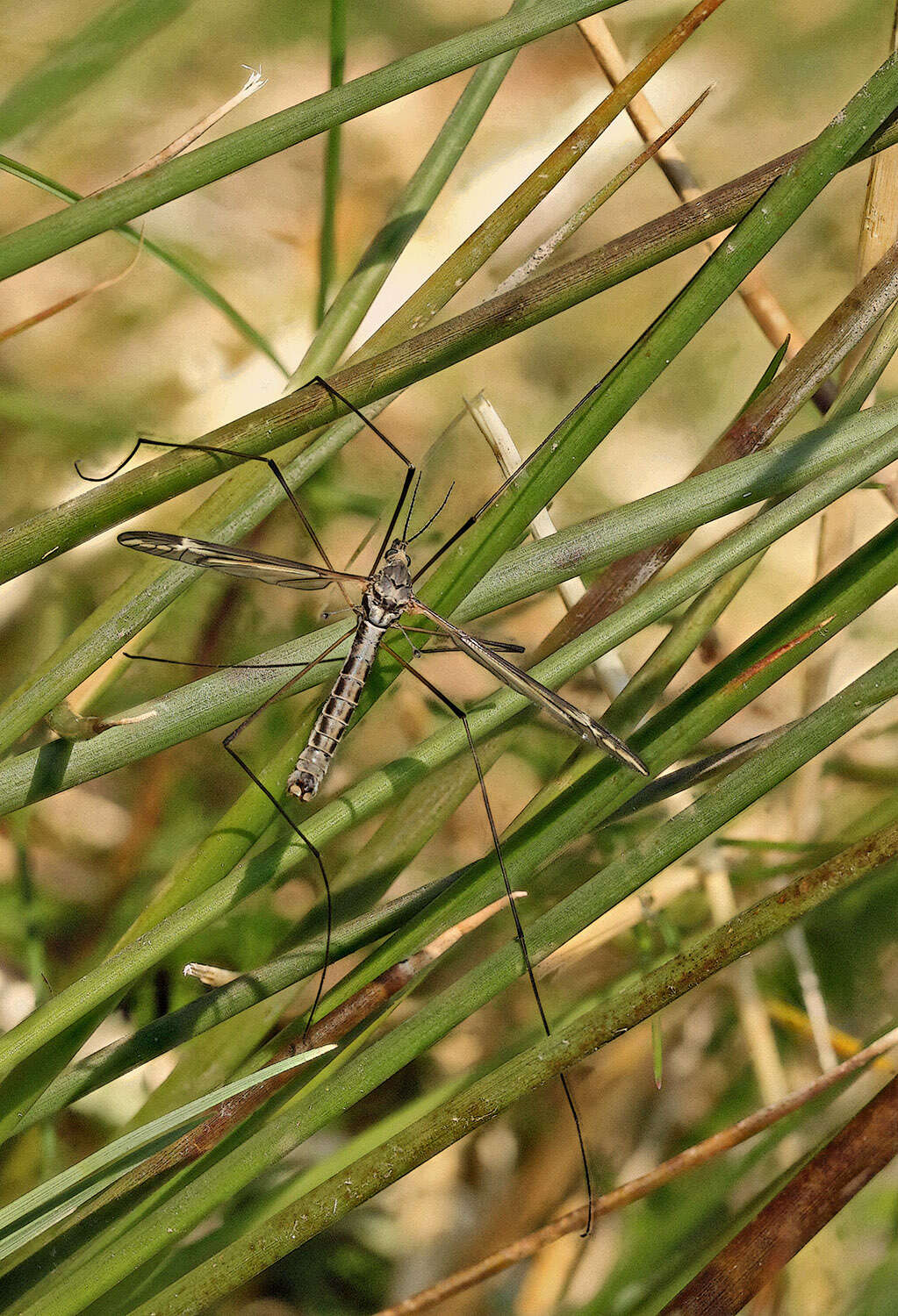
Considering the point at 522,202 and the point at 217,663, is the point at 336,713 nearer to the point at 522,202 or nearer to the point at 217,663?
the point at 217,663

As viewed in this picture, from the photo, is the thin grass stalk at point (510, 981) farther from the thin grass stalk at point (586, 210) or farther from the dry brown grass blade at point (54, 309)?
the dry brown grass blade at point (54, 309)

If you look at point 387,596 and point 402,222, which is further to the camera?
Answer: point 402,222

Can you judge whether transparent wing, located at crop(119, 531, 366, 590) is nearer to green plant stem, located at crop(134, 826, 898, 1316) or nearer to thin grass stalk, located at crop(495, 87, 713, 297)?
thin grass stalk, located at crop(495, 87, 713, 297)

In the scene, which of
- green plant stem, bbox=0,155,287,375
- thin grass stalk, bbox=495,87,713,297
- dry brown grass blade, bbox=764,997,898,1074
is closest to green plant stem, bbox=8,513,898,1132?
thin grass stalk, bbox=495,87,713,297

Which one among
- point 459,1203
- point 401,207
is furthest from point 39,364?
point 459,1203

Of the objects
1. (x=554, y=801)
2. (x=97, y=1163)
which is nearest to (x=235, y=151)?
(x=554, y=801)

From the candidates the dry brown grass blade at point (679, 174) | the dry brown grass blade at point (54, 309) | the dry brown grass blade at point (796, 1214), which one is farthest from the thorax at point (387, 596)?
the dry brown grass blade at point (796, 1214)

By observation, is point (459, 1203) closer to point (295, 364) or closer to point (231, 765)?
point (231, 765)
